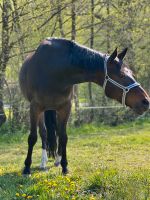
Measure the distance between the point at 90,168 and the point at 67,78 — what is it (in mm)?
→ 1466

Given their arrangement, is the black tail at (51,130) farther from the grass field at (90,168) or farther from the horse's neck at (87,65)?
the horse's neck at (87,65)

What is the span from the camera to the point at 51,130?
7430 mm

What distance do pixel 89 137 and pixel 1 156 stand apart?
2.90 meters

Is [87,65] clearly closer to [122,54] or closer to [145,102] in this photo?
[122,54]

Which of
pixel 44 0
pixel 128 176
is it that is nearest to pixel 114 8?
pixel 44 0

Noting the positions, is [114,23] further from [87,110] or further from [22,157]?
Result: [22,157]

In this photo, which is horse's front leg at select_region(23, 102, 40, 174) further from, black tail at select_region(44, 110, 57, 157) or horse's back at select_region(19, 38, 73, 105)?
black tail at select_region(44, 110, 57, 157)

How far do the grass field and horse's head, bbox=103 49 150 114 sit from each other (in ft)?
2.99

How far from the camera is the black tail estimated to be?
7.41 meters

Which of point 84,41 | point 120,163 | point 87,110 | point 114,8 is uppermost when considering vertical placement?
point 114,8

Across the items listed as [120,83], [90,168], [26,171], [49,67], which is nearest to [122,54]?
[120,83]

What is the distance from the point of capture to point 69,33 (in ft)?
41.3

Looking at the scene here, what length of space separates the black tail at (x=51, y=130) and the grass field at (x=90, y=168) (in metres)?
0.26

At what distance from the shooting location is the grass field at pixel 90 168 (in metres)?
4.61
